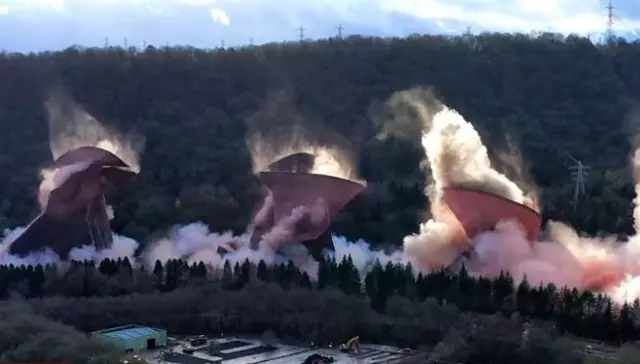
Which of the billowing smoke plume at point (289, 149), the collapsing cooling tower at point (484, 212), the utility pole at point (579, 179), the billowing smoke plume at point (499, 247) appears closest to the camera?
the billowing smoke plume at point (499, 247)

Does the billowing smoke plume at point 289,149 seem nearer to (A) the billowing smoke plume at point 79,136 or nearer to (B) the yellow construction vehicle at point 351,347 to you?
(A) the billowing smoke plume at point 79,136

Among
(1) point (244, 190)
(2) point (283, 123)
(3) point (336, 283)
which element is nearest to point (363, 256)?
(3) point (336, 283)

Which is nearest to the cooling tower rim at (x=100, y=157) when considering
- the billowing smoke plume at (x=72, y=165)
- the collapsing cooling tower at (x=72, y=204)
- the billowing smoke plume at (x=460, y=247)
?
the collapsing cooling tower at (x=72, y=204)

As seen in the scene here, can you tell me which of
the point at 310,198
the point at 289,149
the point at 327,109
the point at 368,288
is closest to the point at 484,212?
the point at 368,288

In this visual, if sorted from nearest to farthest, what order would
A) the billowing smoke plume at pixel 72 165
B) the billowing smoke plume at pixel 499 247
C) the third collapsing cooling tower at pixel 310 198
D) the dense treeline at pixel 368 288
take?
the dense treeline at pixel 368 288
the billowing smoke plume at pixel 499 247
the third collapsing cooling tower at pixel 310 198
the billowing smoke plume at pixel 72 165

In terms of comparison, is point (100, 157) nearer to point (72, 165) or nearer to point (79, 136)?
point (72, 165)

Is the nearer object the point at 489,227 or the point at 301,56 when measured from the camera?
the point at 489,227

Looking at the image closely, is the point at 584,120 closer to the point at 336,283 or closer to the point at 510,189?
the point at 510,189
